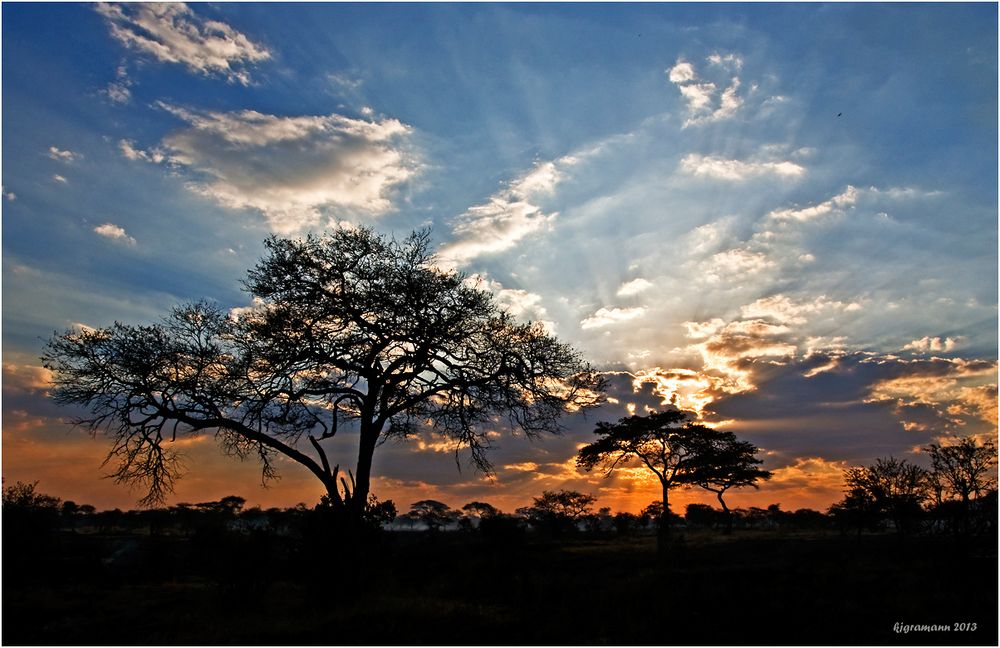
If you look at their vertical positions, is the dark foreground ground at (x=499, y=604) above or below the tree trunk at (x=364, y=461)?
below

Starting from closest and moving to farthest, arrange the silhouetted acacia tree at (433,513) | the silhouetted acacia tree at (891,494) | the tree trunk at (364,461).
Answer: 1. the tree trunk at (364,461)
2. the silhouetted acacia tree at (891,494)
3. the silhouetted acacia tree at (433,513)

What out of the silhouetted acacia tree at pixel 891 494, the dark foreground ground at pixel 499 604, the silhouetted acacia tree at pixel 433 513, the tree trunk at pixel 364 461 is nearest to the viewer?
the dark foreground ground at pixel 499 604

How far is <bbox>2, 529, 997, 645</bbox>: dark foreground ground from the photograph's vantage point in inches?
547

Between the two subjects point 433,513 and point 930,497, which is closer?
point 930,497

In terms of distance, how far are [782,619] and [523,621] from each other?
626 centimetres

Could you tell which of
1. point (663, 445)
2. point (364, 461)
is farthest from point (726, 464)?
point (364, 461)

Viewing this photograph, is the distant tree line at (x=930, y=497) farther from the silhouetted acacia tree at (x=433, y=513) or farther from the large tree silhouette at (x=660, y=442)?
the silhouetted acacia tree at (x=433, y=513)

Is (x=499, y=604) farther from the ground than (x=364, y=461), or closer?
closer

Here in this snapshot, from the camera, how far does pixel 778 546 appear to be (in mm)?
36500

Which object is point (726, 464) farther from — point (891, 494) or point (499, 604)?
point (499, 604)

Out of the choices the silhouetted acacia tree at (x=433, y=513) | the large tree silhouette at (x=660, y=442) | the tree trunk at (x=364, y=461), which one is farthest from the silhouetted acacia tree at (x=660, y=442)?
the silhouetted acacia tree at (x=433, y=513)

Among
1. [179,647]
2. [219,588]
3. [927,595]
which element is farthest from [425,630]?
[927,595]

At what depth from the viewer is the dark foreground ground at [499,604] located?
13906 millimetres

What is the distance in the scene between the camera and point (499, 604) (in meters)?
18.1
